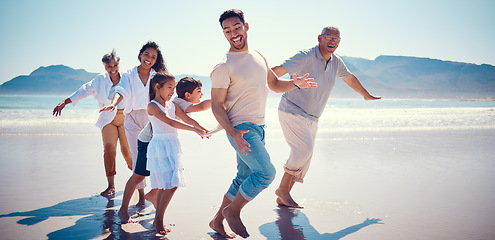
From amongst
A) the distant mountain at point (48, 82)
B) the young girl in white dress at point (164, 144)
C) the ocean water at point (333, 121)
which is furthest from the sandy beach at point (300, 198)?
the distant mountain at point (48, 82)

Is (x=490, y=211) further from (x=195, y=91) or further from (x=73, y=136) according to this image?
(x=73, y=136)

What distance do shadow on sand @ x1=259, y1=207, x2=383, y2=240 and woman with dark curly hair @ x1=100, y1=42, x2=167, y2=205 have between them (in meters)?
1.70

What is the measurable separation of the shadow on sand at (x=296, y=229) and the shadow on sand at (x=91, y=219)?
38.0 inches

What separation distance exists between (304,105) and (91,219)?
2.48 metres

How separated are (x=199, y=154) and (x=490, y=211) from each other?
520 cm

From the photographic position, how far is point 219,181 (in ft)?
18.5

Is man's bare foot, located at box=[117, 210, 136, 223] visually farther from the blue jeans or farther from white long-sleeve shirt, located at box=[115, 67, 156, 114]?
the blue jeans

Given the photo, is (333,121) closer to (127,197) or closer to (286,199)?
(286,199)

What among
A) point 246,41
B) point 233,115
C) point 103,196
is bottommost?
point 103,196

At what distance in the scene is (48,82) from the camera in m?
156

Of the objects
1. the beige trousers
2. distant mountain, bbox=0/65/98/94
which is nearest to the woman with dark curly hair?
the beige trousers

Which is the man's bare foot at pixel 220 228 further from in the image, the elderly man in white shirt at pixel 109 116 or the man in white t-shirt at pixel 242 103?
the elderly man in white shirt at pixel 109 116

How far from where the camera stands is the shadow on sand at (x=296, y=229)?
3.45 meters

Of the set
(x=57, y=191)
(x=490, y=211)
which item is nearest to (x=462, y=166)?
(x=490, y=211)
